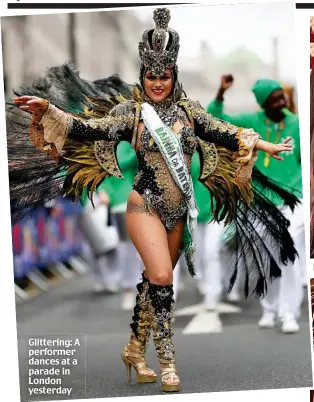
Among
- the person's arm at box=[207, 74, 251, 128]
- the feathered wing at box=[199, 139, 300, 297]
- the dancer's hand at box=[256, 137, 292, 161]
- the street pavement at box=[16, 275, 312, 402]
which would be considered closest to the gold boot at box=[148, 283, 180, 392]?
the street pavement at box=[16, 275, 312, 402]

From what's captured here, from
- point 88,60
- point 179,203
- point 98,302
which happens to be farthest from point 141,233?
point 88,60

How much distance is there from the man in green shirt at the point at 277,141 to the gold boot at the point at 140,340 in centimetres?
107

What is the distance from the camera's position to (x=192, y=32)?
809 cm

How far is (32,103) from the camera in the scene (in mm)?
7484

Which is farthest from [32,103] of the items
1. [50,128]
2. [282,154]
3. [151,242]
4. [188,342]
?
[188,342]

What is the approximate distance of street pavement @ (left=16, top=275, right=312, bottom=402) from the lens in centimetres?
814

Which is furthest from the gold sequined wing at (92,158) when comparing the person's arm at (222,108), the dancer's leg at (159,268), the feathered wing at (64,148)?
the person's arm at (222,108)

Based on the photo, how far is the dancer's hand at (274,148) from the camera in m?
7.86

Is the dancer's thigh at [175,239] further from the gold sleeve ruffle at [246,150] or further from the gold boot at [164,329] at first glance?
the gold sleeve ruffle at [246,150]

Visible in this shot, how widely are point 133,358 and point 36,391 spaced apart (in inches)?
32.8

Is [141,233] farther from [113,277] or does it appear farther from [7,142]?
[7,142]

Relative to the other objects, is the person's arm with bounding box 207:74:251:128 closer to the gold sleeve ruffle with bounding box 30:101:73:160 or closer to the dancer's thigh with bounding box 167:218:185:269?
the dancer's thigh with bounding box 167:218:185:269

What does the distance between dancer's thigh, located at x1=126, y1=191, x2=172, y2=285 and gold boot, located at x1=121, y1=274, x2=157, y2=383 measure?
22 centimetres

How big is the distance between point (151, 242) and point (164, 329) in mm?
657
